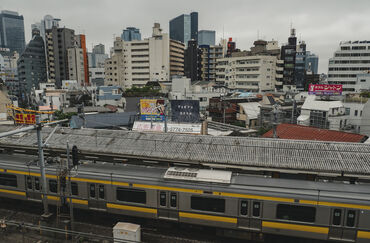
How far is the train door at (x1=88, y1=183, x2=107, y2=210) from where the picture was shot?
43.4 ft

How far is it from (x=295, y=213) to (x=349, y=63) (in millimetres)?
79101

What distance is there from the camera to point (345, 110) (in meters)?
37.4

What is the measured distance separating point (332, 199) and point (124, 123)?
28.2 meters

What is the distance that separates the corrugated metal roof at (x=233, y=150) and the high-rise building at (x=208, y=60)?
326ft

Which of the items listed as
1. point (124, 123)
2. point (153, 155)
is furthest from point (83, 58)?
point (153, 155)

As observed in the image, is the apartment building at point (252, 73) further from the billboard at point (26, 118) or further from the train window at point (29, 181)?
the train window at point (29, 181)

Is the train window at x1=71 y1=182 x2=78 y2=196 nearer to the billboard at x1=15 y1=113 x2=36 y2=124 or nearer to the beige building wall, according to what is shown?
the billboard at x1=15 y1=113 x2=36 y2=124

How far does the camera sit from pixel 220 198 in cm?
1165

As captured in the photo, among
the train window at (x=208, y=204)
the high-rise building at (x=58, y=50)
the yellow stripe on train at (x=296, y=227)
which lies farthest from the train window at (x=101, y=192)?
the high-rise building at (x=58, y=50)

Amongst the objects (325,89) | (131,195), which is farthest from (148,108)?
(325,89)

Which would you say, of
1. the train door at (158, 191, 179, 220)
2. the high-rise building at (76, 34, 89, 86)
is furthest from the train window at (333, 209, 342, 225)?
the high-rise building at (76, 34, 89, 86)

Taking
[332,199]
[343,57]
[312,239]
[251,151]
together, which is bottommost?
[312,239]

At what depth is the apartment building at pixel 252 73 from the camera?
77.9 m

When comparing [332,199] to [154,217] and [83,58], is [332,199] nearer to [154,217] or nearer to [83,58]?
[154,217]
